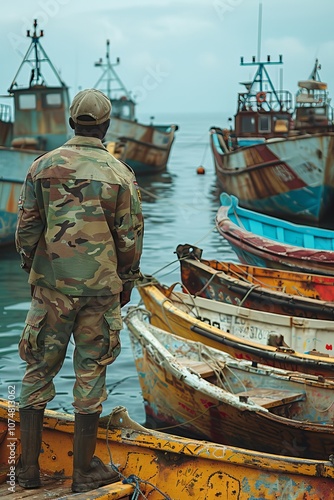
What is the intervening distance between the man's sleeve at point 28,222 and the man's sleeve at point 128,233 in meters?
0.37

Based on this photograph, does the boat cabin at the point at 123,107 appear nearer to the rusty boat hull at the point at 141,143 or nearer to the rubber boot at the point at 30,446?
the rusty boat hull at the point at 141,143

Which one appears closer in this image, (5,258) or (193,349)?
(193,349)

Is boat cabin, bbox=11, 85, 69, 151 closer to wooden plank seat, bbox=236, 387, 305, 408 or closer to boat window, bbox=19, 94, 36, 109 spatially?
boat window, bbox=19, 94, 36, 109

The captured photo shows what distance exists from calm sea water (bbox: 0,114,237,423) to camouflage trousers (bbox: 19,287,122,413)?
365 cm

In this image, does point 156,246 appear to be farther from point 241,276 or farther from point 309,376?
point 309,376

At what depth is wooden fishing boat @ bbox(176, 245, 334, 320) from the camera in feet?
25.4

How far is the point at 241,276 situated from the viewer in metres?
8.68

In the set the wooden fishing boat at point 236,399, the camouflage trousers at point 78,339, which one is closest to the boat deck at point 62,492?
the camouflage trousers at point 78,339

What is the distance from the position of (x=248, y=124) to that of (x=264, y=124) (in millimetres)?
475

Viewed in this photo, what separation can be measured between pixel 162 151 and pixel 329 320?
81.1 ft

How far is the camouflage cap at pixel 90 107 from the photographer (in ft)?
12.6

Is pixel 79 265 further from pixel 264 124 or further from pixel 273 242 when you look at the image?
pixel 264 124

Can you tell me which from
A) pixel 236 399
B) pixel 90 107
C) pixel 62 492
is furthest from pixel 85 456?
pixel 236 399

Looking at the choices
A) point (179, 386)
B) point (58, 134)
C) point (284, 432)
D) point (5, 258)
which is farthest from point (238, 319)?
point (58, 134)
